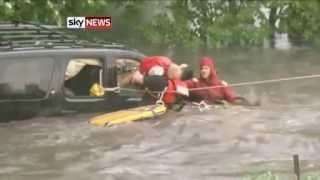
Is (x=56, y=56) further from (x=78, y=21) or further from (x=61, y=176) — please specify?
Result: (x=61, y=176)

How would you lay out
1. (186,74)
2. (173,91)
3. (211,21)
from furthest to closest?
(211,21) < (186,74) < (173,91)

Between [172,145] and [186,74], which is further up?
[186,74]

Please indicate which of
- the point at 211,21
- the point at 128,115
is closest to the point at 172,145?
the point at 128,115

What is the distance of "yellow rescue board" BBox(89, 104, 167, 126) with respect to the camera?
12.2 metres

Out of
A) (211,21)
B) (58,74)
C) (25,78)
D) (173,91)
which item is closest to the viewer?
(25,78)

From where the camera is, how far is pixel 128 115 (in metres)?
12.3

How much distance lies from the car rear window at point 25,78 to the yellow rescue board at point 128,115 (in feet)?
2.87

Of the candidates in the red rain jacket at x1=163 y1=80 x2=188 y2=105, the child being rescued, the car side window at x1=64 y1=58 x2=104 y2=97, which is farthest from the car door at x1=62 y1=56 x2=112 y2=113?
the red rain jacket at x1=163 y1=80 x2=188 y2=105

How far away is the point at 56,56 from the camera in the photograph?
12.0m

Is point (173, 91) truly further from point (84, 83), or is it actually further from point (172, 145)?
point (172, 145)

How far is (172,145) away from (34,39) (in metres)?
2.63

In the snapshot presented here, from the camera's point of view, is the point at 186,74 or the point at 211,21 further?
the point at 211,21

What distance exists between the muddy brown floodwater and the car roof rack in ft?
3.30

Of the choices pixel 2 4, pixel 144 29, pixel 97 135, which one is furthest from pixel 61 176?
pixel 144 29
